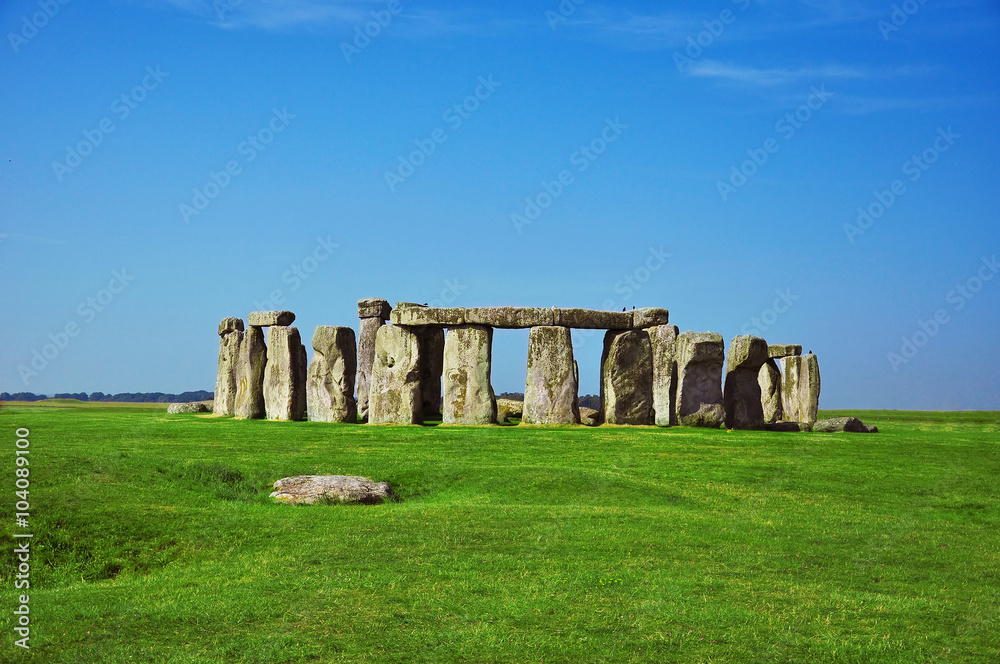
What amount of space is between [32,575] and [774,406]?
26794 mm

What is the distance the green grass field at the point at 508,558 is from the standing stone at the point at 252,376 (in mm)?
9435

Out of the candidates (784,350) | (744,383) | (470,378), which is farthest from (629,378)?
(784,350)

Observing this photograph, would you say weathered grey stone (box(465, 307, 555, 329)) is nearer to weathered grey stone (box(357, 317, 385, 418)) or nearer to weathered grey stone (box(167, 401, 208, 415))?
weathered grey stone (box(357, 317, 385, 418))

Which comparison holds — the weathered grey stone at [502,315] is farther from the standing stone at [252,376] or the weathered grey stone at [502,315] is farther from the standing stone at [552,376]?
the standing stone at [252,376]

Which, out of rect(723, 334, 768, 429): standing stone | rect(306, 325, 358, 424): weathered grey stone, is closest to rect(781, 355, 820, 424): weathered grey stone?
rect(723, 334, 768, 429): standing stone

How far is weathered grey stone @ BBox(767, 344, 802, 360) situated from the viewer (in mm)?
33531

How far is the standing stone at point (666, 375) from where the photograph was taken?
26062 mm

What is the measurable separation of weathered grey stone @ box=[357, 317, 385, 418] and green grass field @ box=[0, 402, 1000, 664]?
9721 millimetres

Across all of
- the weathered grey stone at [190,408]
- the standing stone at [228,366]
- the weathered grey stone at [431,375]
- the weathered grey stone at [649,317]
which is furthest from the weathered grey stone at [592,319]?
the weathered grey stone at [190,408]

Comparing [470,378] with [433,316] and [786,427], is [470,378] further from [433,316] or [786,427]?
[786,427]

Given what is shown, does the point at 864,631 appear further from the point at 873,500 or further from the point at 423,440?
the point at 423,440

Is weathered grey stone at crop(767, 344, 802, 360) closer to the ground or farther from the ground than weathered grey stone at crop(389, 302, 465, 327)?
closer to the ground

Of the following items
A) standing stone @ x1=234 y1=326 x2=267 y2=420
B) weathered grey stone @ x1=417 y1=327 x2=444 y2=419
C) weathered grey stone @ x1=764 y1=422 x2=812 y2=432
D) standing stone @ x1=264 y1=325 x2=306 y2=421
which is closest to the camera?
weathered grey stone @ x1=764 y1=422 x2=812 y2=432

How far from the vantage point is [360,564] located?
11141mm
